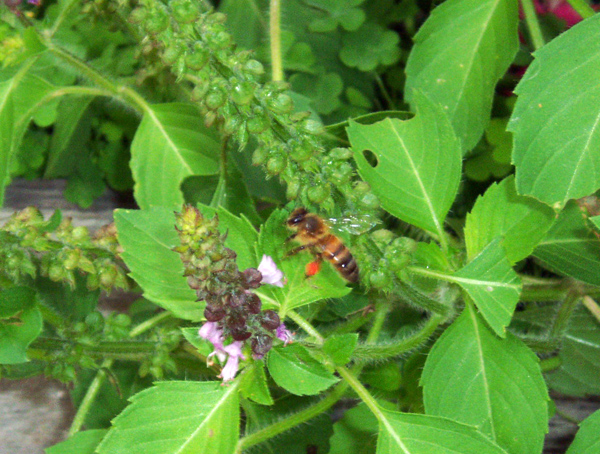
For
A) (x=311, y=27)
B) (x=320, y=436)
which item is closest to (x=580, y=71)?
(x=311, y=27)

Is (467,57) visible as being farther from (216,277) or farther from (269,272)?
(216,277)

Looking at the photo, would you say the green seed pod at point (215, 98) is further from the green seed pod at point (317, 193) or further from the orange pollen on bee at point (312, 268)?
the orange pollen on bee at point (312, 268)

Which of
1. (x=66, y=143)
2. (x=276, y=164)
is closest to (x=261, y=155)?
(x=276, y=164)

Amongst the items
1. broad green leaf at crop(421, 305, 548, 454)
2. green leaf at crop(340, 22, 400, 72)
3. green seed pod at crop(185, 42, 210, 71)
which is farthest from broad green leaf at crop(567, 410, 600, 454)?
green leaf at crop(340, 22, 400, 72)

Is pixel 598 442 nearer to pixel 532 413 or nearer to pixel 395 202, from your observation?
pixel 532 413

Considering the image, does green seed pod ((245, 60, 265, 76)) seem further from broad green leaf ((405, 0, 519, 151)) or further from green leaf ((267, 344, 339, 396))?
broad green leaf ((405, 0, 519, 151))

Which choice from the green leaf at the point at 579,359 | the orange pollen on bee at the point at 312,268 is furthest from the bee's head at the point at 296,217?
the green leaf at the point at 579,359
